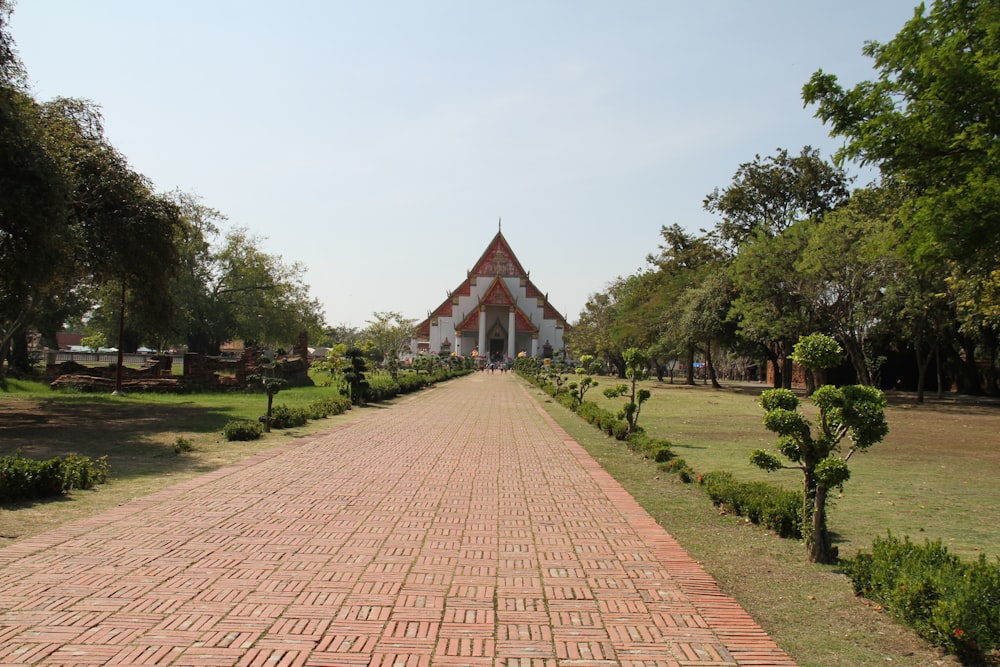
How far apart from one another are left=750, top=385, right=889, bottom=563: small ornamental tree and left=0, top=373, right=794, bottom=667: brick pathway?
3.24 feet

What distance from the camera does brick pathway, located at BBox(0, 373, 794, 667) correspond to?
3.46 m

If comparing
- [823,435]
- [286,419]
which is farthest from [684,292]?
[823,435]

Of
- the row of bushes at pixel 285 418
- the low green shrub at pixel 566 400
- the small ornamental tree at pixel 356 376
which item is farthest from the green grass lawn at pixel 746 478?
the low green shrub at pixel 566 400

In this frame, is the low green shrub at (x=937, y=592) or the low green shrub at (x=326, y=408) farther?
the low green shrub at (x=326, y=408)

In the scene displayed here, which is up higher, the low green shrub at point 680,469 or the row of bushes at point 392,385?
the row of bushes at point 392,385

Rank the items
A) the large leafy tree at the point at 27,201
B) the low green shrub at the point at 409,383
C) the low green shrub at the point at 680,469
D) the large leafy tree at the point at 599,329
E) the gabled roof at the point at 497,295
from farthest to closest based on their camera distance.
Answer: the gabled roof at the point at 497,295 → the large leafy tree at the point at 599,329 → the low green shrub at the point at 409,383 → the large leafy tree at the point at 27,201 → the low green shrub at the point at 680,469

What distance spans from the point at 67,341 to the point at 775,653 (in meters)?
93.0

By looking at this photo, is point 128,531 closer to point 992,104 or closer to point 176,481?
point 176,481

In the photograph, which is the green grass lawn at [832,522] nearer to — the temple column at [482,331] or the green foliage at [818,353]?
the green foliage at [818,353]

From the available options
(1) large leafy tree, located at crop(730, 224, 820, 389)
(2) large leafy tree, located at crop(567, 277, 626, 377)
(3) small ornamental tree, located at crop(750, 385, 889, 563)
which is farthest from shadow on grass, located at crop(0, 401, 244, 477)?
(2) large leafy tree, located at crop(567, 277, 626, 377)

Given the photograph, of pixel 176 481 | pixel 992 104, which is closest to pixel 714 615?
pixel 176 481

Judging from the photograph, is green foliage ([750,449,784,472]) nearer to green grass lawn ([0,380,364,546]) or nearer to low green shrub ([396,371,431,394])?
green grass lawn ([0,380,364,546])

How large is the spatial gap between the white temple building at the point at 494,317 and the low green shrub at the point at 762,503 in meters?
61.3

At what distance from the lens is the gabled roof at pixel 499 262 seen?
72750 mm
